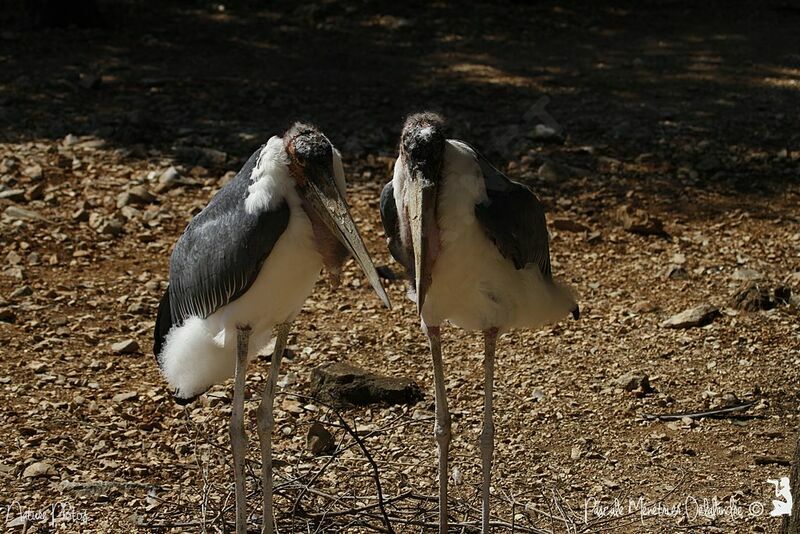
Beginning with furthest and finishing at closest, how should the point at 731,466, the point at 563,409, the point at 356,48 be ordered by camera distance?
the point at 356,48
the point at 563,409
the point at 731,466

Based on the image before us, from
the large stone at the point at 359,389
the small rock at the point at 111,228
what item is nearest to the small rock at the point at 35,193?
the small rock at the point at 111,228

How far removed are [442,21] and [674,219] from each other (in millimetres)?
Result: 5133

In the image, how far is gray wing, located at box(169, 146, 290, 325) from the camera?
3.36 meters

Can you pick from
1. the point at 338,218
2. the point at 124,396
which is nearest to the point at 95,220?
the point at 124,396

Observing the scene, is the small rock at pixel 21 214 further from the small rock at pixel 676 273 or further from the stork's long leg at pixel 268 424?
the small rock at pixel 676 273

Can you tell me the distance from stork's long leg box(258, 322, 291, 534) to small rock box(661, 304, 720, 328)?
2239mm

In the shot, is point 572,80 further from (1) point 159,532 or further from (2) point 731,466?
(1) point 159,532

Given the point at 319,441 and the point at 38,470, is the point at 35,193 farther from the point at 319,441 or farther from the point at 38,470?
the point at 319,441

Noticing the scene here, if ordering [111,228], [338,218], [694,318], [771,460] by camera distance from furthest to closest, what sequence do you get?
[111,228] → [694,318] → [771,460] → [338,218]

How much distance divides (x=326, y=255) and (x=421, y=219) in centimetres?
33

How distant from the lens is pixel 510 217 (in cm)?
350

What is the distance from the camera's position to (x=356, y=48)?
10195 millimetres

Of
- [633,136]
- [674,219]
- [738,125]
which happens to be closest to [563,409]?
[674,219]

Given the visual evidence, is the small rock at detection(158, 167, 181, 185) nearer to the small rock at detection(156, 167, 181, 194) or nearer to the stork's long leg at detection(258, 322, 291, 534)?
the small rock at detection(156, 167, 181, 194)
